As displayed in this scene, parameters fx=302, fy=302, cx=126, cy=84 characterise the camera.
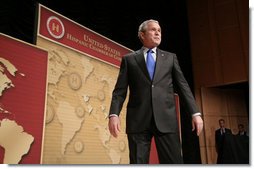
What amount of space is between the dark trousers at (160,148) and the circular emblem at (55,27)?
153cm

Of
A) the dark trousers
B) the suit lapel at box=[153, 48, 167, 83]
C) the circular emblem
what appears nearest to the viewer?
the dark trousers

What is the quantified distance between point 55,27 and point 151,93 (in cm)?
151

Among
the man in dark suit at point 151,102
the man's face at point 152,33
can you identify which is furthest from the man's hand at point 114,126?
the man's face at point 152,33

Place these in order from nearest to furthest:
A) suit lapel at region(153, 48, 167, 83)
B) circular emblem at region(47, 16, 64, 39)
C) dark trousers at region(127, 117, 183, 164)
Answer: dark trousers at region(127, 117, 183, 164)
suit lapel at region(153, 48, 167, 83)
circular emblem at region(47, 16, 64, 39)

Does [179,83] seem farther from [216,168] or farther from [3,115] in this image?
[3,115]

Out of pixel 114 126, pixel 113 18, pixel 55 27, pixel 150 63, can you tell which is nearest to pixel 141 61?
pixel 150 63

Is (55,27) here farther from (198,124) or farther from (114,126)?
(198,124)

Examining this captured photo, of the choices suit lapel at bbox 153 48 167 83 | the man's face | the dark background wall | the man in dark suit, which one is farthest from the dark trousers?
the dark background wall

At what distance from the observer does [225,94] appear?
16.5ft

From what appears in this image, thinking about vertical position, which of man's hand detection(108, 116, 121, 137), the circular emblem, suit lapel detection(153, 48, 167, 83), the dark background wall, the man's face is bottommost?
man's hand detection(108, 116, 121, 137)

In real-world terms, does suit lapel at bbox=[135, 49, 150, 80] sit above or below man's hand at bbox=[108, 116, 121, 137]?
above

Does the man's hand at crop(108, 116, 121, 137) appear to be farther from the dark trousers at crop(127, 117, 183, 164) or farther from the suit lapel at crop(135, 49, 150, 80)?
the suit lapel at crop(135, 49, 150, 80)

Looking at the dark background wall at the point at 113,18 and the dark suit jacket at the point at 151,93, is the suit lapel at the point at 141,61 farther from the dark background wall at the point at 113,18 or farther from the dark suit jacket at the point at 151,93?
the dark background wall at the point at 113,18

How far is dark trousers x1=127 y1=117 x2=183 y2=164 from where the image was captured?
121 cm
